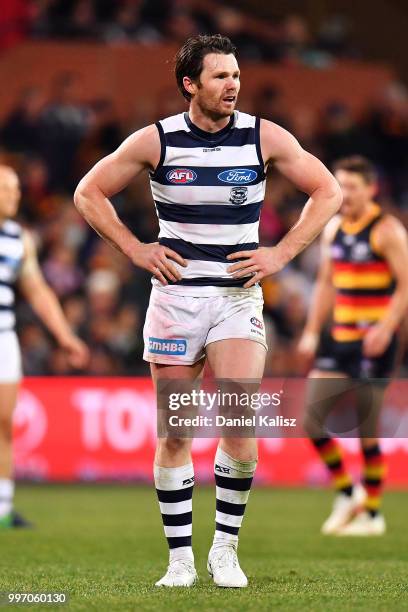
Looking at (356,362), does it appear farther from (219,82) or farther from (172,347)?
(219,82)

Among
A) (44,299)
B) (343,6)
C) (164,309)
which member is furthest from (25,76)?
(164,309)

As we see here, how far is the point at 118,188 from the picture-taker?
17.7ft

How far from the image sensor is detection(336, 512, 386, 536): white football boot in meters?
8.42

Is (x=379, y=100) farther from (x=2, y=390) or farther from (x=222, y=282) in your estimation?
(x=222, y=282)

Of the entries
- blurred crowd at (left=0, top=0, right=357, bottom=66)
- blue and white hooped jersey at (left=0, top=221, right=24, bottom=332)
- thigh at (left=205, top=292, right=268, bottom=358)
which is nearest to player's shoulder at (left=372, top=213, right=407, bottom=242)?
blue and white hooped jersey at (left=0, top=221, right=24, bottom=332)

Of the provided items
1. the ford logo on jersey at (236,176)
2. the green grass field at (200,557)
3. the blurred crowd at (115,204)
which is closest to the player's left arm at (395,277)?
the green grass field at (200,557)

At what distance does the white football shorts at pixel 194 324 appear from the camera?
17.6 ft

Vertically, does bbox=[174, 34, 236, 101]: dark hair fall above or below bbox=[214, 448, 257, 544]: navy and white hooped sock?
above

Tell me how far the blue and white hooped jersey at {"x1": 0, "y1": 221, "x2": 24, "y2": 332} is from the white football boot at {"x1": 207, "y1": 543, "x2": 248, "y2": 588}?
11.0 feet

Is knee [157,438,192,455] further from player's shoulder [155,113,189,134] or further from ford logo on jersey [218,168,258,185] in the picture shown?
player's shoulder [155,113,189,134]

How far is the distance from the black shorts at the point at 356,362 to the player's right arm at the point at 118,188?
3607 millimetres

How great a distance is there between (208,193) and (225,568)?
5.20 feet

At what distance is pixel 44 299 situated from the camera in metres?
8.70

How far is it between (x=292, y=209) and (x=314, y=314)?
6430 mm
